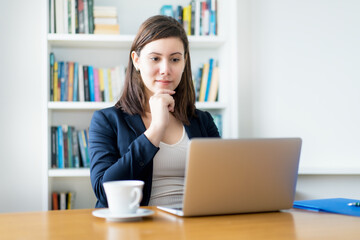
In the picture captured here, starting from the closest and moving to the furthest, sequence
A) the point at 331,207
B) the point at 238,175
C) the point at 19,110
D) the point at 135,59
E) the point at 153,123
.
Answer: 1. the point at 238,175
2. the point at 331,207
3. the point at 153,123
4. the point at 135,59
5. the point at 19,110

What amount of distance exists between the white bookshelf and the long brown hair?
63 centimetres

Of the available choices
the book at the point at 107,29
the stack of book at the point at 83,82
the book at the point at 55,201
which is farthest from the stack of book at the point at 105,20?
the book at the point at 55,201

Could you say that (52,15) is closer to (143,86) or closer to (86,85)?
(86,85)

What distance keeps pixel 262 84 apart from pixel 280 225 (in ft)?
6.54

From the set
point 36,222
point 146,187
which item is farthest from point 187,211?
point 146,187

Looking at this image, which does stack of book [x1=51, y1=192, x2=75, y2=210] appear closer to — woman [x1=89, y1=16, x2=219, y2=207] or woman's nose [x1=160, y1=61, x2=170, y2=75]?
woman [x1=89, y1=16, x2=219, y2=207]

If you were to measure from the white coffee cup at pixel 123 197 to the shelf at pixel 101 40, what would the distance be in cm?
172

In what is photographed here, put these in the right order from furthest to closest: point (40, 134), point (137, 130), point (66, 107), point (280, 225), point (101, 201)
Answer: point (40, 134) → point (66, 107) → point (137, 130) → point (101, 201) → point (280, 225)

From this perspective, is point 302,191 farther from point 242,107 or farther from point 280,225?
point 280,225

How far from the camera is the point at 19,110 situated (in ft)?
8.90

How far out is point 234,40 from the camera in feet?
8.61

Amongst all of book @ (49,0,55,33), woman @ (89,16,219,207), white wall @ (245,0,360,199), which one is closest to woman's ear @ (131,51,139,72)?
woman @ (89,16,219,207)

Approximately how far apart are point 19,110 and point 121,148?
1.31 meters

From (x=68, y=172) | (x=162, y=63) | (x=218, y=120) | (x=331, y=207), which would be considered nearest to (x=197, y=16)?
(x=218, y=120)
